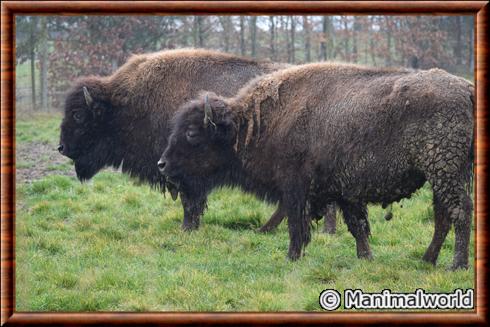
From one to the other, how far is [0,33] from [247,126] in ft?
10.4

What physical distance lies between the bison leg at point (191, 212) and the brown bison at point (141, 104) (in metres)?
0.01

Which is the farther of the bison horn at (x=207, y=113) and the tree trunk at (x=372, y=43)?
the tree trunk at (x=372, y=43)

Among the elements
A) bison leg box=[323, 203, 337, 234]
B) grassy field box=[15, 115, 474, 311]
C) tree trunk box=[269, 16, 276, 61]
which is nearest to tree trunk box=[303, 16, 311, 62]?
tree trunk box=[269, 16, 276, 61]

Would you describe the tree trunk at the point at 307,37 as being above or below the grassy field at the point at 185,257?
above

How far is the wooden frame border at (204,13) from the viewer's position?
4.77m

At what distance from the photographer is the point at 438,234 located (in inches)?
268

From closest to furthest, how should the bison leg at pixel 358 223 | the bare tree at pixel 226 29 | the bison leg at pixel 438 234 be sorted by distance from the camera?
the bison leg at pixel 438 234 → the bison leg at pixel 358 223 → the bare tree at pixel 226 29

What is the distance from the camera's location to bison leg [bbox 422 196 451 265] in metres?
6.74

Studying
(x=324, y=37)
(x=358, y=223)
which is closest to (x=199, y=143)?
(x=358, y=223)

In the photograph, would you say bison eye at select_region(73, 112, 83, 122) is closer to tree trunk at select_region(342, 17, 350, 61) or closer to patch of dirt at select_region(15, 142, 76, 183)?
patch of dirt at select_region(15, 142, 76, 183)

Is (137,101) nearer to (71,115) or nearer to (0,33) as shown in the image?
(71,115)

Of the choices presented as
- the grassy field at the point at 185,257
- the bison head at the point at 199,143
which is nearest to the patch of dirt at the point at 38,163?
the grassy field at the point at 185,257

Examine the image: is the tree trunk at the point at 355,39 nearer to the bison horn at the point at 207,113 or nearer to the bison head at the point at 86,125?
the bison horn at the point at 207,113

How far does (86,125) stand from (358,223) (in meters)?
4.21
